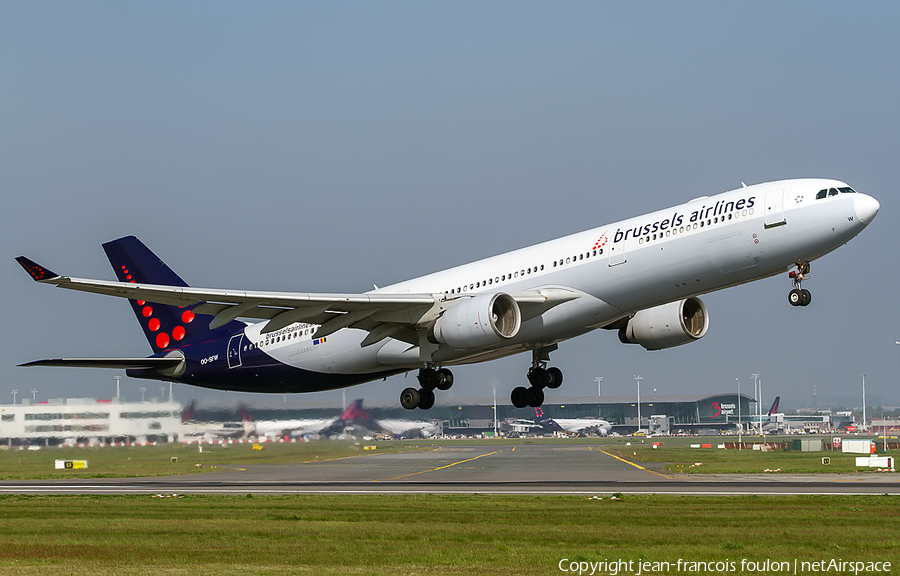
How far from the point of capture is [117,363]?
40219 mm

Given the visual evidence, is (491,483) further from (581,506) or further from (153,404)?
(153,404)

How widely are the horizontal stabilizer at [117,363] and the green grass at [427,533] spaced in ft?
17.0

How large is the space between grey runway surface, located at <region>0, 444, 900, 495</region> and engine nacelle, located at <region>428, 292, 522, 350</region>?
9.20m

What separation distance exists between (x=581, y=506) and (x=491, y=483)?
1307 cm

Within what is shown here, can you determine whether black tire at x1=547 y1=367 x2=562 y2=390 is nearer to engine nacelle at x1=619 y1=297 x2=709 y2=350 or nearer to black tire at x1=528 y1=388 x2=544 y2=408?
black tire at x1=528 y1=388 x2=544 y2=408

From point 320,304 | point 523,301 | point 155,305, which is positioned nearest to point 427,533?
point 523,301

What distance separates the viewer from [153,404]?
155ft

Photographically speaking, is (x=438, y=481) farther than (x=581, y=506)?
Yes

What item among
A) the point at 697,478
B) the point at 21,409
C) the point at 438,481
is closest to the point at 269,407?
the point at 438,481

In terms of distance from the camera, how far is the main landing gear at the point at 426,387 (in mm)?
36188

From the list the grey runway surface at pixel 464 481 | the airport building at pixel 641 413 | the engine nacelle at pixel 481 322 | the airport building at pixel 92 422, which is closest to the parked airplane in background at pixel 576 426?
the airport building at pixel 641 413

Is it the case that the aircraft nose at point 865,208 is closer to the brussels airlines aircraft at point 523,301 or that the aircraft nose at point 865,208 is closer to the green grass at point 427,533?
the brussels airlines aircraft at point 523,301

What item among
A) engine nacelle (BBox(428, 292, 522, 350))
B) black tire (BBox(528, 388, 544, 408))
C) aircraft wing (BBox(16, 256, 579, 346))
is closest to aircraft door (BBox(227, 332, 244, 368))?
aircraft wing (BBox(16, 256, 579, 346))

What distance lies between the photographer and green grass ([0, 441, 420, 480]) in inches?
1900
